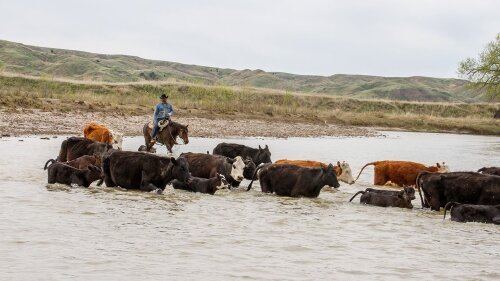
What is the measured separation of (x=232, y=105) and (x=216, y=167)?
37.4 meters

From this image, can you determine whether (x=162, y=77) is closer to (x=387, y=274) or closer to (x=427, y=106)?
(x=427, y=106)

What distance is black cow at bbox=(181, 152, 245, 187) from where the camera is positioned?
16688 mm

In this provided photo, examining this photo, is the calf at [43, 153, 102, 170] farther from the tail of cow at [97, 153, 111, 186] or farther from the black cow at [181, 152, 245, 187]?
the black cow at [181, 152, 245, 187]

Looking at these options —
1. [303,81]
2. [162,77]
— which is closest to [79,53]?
[162,77]

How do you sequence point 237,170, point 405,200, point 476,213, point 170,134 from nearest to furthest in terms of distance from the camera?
point 476,213
point 405,200
point 237,170
point 170,134

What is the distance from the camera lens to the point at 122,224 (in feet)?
36.1

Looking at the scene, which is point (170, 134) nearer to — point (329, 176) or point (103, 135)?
point (103, 135)

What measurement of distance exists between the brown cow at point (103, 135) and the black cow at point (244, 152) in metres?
3.12

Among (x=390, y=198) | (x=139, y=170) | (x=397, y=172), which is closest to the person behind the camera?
(x=390, y=198)

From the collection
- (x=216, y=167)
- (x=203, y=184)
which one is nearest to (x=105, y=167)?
(x=203, y=184)

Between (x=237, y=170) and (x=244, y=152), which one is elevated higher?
(x=244, y=152)

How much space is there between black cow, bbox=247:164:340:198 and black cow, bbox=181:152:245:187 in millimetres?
726

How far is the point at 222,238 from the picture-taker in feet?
33.7

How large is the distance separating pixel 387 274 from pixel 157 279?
2.79 m
